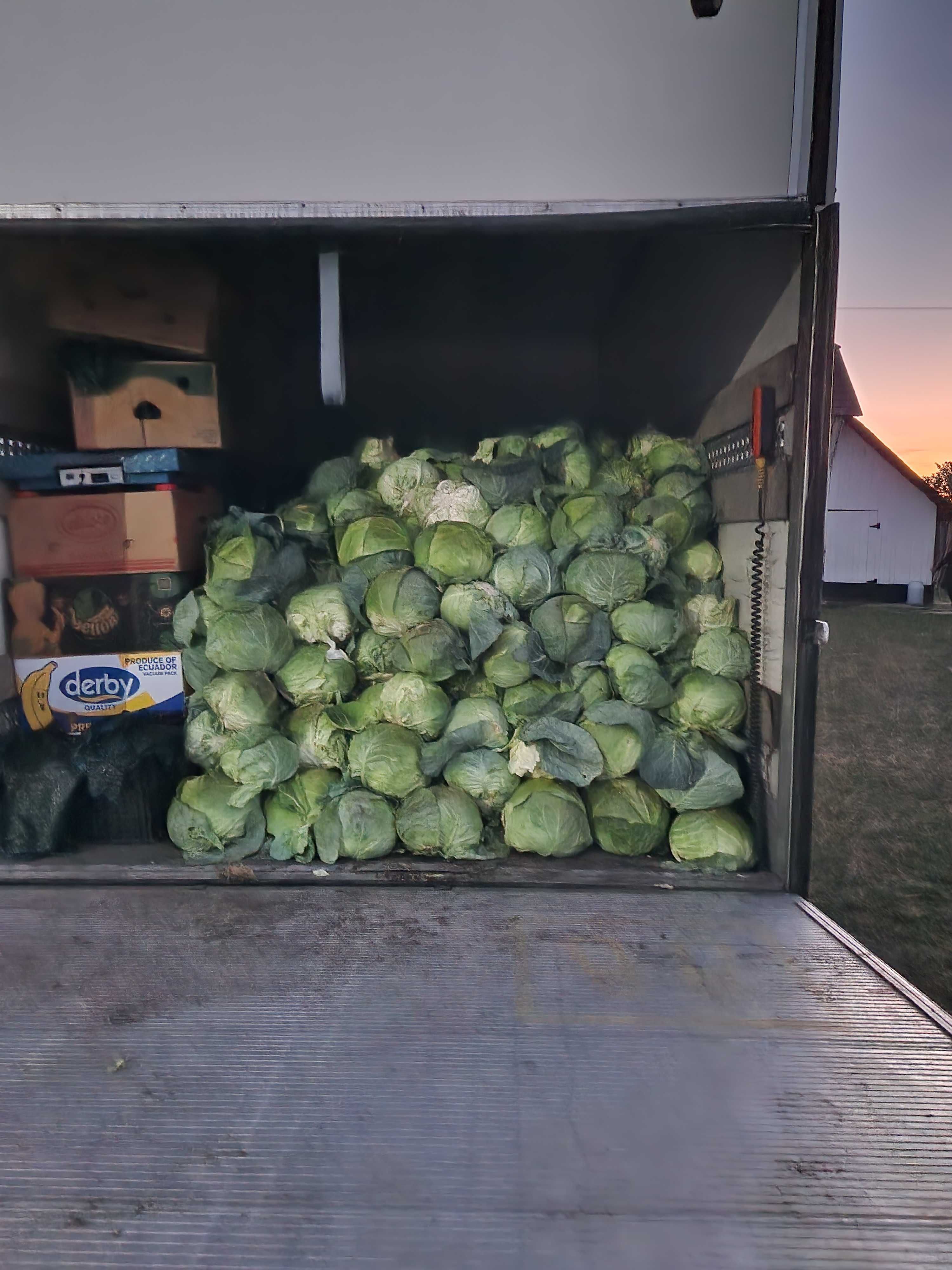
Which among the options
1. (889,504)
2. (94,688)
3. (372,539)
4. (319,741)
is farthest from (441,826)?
(889,504)

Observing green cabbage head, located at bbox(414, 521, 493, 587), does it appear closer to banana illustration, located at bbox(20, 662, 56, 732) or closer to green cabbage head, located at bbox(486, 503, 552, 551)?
green cabbage head, located at bbox(486, 503, 552, 551)

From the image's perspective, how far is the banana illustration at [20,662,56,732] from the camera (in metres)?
3.50

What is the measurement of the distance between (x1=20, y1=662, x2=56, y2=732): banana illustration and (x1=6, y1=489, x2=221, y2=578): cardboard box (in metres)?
0.45

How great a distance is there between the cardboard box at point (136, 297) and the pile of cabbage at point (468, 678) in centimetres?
93

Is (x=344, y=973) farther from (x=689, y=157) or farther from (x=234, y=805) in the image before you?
(x=689, y=157)

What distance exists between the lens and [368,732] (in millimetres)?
3377

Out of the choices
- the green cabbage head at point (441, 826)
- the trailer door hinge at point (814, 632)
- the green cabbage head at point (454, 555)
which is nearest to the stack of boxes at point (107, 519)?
the green cabbage head at point (454, 555)

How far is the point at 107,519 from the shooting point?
11.9 feet

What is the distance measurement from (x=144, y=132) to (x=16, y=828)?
255 cm

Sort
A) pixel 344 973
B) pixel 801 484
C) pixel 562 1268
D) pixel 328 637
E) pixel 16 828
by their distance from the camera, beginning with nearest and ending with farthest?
pixel 562 1268
pixel 344 973
pixel 801 484
pixel 16 828
pixel 328 637

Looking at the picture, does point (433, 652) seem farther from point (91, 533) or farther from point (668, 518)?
point (91, 533)

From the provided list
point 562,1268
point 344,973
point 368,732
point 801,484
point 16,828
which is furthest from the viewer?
point 368,732

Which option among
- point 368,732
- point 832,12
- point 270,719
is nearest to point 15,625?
point 270,719

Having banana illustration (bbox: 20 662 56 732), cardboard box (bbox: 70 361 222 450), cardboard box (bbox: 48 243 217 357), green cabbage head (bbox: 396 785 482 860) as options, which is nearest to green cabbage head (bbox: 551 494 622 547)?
green cabbage head (bbox: 396 785 482 860)
